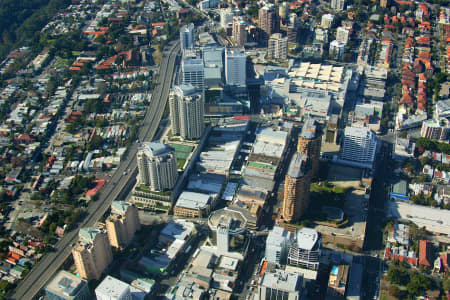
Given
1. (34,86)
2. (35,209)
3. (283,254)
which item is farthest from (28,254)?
(34,86)

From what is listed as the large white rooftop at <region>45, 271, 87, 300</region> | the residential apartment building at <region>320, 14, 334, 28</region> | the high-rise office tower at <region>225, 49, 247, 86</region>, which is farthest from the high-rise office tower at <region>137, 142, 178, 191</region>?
the residential apartment building at <region>320, 14, 334, 28</region>

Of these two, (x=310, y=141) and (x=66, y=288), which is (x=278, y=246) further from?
(x=66, y=288)

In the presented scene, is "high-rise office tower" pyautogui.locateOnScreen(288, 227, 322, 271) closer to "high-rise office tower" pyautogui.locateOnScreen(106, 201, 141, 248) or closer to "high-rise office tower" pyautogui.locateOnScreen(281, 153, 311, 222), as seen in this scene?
"high-rise office tower" pyautogui.locateOnScreen(281, 153, 311, 222)

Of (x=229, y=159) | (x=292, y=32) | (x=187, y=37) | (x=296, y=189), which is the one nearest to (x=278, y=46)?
(x=292, y=32)

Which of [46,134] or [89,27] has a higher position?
[89,27]

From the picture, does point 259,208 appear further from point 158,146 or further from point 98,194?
point 98,194

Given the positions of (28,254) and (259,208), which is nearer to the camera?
(28,254)
